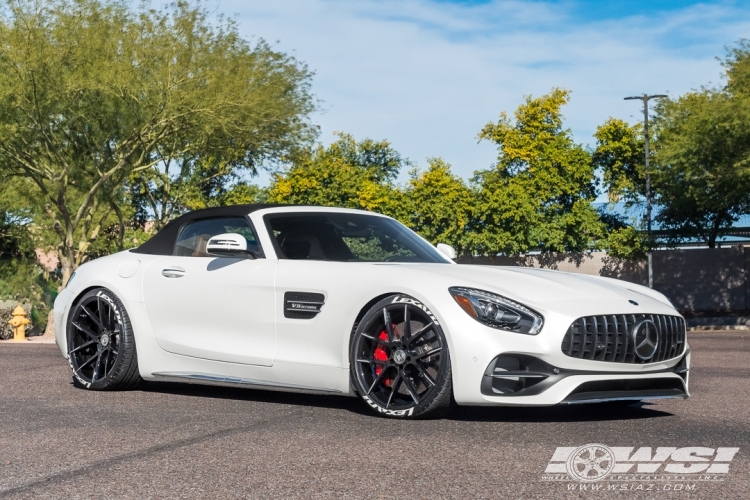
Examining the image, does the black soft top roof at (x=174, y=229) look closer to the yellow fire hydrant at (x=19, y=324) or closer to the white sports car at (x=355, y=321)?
the white sports car at (x=355, y=321)

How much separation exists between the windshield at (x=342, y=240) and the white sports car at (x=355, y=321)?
0.01 m

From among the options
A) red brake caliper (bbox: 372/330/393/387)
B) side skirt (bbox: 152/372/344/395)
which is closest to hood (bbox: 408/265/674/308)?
red brake caliper (bbox: 372/330/393/387)

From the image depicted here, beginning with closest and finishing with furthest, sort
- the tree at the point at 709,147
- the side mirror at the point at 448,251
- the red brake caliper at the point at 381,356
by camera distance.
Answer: the red brake caliper at the point at 381,356
the side mirror at the point at 448,251
the tree at the point at 709,147

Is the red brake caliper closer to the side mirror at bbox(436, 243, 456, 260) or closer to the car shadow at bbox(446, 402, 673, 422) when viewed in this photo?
the car shadow at bbox(446, 402, 673, 422)

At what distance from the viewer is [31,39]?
84.9 feet

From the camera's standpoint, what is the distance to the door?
752 cm

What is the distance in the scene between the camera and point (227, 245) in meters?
7.46

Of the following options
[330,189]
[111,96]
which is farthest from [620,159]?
[111,96]

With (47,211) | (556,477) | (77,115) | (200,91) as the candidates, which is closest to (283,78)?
(200,91)

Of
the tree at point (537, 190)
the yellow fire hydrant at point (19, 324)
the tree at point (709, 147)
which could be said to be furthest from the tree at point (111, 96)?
the tree at point (537, 190)

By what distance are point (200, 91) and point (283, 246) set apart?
66.6 feet

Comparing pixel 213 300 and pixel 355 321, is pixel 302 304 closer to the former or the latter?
pixel 355 321

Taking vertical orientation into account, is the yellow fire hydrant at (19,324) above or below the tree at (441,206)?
below

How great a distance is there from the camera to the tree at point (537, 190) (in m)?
46.8
